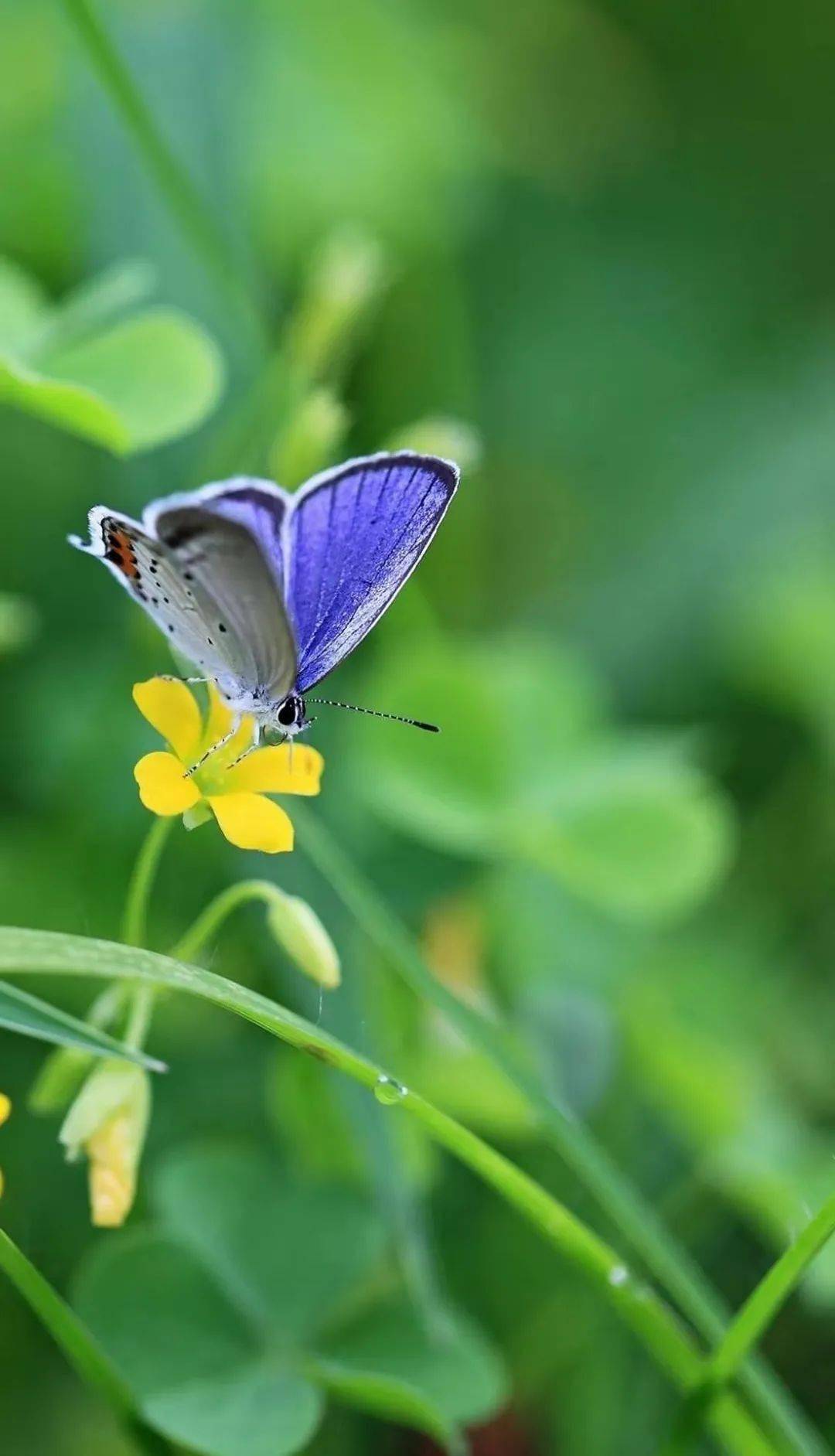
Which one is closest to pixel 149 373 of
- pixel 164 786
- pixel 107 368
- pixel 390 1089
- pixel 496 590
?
pixel 107 368

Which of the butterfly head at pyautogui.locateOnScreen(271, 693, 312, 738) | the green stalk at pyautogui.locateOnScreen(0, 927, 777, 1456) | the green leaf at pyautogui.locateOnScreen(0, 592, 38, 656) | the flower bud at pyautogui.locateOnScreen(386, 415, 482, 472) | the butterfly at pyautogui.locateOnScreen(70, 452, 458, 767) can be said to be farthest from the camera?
the green leaf at pyautogui.locateOnScreen(0, 592, 38, 656)

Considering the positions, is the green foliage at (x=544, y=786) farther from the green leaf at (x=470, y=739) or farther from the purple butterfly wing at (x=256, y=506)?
the purple butterfly wing at (x=256, y=506)

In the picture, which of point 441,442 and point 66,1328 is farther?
point 441,442

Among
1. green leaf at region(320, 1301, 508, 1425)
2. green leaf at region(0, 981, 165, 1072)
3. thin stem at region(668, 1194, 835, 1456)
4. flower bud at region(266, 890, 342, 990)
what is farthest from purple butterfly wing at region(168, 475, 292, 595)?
green leaf at region(320, 1301, 508, 1425)

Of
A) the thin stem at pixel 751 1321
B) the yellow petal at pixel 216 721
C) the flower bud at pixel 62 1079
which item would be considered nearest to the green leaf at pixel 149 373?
the yellow petal at pixel 216 721

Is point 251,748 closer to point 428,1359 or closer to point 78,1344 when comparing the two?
point 78,1344

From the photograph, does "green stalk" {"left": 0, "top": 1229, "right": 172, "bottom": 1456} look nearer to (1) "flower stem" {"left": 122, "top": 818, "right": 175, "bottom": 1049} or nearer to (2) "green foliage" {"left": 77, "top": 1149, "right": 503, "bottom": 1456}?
(2) "green foliage" {"left": 77, "top": 1149, "right": 503, "bottom": 1456}

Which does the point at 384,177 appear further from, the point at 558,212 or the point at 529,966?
the point at 529,966

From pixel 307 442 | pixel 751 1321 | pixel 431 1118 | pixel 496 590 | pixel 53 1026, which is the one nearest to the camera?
pixel 53 1026
